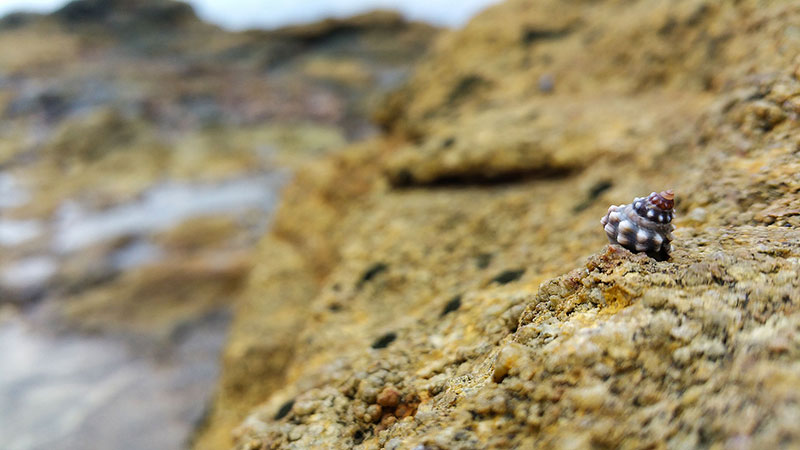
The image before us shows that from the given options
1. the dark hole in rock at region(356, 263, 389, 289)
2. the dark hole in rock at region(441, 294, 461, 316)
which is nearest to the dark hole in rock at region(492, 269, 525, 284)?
the dark hole in rock at region(441, 294, 461, 316)

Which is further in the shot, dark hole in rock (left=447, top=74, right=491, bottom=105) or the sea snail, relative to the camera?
dark hole in rock (left=447, top=74, right=491, bottom=105)

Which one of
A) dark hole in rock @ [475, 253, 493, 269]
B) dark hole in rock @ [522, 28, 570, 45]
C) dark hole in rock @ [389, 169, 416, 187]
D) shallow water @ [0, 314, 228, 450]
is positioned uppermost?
dark hole in rock @ [522, 28, 570, 45]

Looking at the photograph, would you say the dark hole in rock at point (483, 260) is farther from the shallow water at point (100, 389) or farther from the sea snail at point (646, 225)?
the shallow water at point (100, 389)

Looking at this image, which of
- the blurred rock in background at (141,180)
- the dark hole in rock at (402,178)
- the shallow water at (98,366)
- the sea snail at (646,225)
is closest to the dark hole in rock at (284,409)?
the sea snail at (646,225)

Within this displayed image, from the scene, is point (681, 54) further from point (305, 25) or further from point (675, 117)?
point (305, 25)

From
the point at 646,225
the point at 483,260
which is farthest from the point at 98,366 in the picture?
the point at 646,225

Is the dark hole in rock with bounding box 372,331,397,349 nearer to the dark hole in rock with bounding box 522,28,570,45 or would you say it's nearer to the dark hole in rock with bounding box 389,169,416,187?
the dark hole in rock with bounding box 389,169,416,187

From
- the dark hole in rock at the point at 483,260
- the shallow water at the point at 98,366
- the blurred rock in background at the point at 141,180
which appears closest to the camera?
the dark hole in rock at the point at 483,260
